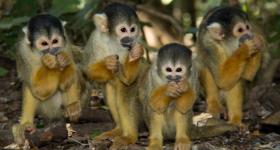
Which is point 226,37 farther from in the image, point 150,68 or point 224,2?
point 224,2

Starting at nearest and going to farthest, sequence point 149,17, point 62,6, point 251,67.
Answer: point 251,67, point 62,6, point 149,17

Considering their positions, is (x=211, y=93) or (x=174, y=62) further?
(x=211, y=93)

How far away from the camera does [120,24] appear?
6086mm

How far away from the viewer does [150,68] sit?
19.2ft

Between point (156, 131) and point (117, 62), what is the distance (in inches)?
26.5

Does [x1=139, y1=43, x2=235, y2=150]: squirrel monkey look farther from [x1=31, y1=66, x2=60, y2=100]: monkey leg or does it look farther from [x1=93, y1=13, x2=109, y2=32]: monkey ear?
[x1=31, y1=66, x2=60, y2=100]: monkey leg

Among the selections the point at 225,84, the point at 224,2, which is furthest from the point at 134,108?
the point at 224,2

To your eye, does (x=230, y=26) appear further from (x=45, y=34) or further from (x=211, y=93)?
(x=45, y=34)

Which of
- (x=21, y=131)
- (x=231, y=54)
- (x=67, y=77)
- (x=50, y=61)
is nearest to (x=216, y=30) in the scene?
(x=231, y=54)

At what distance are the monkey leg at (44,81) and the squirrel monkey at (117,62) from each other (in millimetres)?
269

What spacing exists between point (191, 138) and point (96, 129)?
3.12ft

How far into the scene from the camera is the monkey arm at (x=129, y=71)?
600 centimetres

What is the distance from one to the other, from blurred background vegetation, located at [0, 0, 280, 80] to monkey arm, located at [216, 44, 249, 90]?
891 millimetres

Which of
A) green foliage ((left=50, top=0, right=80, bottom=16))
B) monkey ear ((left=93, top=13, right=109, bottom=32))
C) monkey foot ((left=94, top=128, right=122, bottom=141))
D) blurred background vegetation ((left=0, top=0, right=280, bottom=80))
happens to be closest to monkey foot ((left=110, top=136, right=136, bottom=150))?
monkey foot ((left=94, top=128, right=122, bottom=141))
